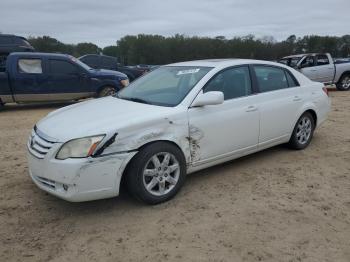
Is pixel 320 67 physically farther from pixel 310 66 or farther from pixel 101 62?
pixel 101 62

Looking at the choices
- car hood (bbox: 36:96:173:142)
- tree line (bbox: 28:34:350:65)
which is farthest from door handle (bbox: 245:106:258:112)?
tree line (bbox: 28:34:350:65)

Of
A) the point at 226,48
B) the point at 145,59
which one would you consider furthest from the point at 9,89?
the point at 226,48

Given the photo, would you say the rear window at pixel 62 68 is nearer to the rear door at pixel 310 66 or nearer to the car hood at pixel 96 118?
the car hood at pixel 96 118

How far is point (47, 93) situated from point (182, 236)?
8.96 meters

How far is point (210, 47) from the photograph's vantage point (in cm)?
6272

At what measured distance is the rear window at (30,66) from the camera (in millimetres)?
10881

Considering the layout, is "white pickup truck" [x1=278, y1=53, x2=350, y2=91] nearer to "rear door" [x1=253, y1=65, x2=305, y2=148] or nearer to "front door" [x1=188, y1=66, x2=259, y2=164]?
"rear door" [x1=253, y1=65, x2=305, y2=148]

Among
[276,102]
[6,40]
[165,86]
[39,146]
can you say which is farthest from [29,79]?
[276,102]

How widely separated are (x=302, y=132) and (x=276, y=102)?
97 cm

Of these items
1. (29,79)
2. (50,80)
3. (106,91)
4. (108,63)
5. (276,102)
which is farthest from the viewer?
(108,63)

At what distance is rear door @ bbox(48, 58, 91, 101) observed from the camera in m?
11.2

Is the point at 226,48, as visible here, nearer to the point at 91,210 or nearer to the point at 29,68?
the point at 29,68

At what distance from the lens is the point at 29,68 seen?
36.0 feet

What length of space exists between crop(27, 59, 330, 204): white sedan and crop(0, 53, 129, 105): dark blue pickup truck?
666 cm
